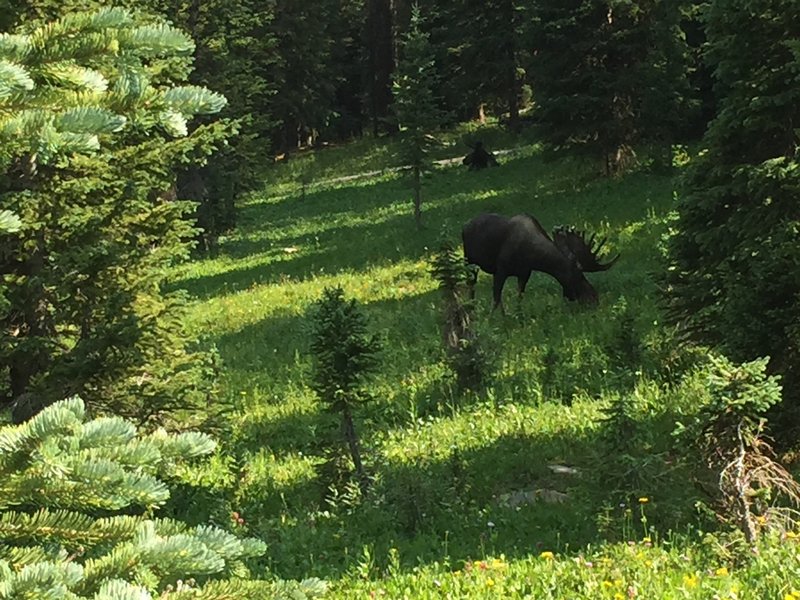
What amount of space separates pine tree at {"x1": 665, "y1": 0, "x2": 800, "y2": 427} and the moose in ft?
22.5

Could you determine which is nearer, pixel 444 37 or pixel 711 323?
pixel 711 323

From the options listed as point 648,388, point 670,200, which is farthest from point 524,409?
point 670,200

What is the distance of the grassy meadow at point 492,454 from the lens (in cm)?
602

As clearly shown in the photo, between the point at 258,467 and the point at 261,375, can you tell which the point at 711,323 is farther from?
the point at 261,375

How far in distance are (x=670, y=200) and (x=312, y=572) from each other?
18095 millimetres

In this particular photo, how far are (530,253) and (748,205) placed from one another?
331 inches

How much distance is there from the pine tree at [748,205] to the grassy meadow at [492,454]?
1071mm

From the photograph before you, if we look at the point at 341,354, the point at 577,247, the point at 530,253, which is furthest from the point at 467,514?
the point at 577,247

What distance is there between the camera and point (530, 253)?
634 inches

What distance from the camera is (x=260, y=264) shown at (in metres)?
25.5

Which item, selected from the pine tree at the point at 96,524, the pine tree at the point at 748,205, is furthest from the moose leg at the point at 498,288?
the pine tree at the point at 96,524

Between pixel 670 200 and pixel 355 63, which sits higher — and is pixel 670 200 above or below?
below

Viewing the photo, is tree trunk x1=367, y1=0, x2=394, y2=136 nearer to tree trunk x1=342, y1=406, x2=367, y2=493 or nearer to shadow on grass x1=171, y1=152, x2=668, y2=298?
shadow on grass x1=171, y1=152, x2=668, y2=298

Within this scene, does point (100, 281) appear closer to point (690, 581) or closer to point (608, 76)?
point (690, 581)
